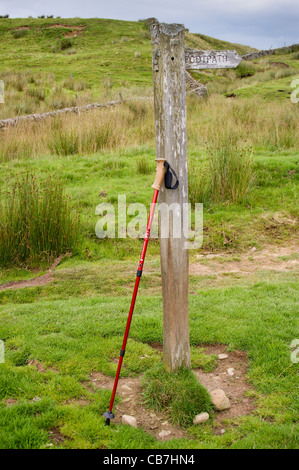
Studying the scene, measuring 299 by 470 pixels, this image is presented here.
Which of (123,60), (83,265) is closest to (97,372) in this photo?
(83,265)

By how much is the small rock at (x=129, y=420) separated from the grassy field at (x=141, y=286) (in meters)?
0.07

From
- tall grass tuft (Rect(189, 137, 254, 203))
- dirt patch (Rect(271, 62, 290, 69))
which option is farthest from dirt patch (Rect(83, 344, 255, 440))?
dirt patch (Rect(271, 62, 290, 69))

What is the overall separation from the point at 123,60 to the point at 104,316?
31057 millimetres

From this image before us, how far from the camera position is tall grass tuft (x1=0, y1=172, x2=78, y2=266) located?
7.29m

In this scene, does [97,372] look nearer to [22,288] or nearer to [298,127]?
[22,288]

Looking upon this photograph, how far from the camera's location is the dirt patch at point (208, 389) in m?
3.59

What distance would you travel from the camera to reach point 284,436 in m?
3.27

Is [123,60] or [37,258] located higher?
[123,60]

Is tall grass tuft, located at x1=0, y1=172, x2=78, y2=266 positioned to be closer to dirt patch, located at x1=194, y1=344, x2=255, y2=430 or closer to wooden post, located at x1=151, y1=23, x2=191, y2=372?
dirt patch, located at x1=194, y1=344, x2=255, y2=430

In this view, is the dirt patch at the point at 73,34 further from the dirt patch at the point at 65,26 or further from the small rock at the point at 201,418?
the small rock at the point at 201,418

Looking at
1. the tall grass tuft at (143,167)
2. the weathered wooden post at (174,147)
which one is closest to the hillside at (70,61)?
the tall grass tuft at (143,167)

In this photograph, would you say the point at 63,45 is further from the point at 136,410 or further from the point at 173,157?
the point at 136,410

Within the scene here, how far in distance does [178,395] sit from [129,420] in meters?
0.47

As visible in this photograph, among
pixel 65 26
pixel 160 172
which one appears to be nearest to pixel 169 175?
pixel 160 172
